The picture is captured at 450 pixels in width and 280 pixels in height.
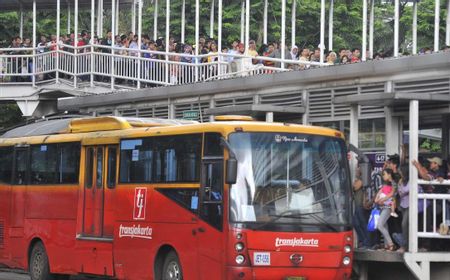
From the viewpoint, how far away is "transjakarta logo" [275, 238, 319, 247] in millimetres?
13508

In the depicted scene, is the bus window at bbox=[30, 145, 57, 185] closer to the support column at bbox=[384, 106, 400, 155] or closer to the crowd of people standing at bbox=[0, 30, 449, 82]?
the crowd of people standing at bbox=[0, 30, 449, 82]

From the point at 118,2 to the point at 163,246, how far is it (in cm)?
1735

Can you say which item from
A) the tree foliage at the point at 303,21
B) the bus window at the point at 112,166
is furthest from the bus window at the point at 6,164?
the tree foliage at the point at 303,21

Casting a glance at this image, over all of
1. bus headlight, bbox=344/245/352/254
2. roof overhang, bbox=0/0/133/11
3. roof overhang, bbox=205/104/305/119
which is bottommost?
bus headlight, bbox=344/245/352/254

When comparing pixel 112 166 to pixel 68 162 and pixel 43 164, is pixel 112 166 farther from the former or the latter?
pixel 43 164

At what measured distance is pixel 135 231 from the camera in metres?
15.6

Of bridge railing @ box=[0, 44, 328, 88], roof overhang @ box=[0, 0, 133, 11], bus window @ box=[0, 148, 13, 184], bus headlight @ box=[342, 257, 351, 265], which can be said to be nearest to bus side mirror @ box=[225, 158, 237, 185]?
bus headlight @ box=[342, 257, 351, 265]

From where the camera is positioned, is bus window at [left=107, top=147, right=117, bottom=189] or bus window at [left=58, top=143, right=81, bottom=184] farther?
bus window at [left=58, top=143, right=81, bottom=184]

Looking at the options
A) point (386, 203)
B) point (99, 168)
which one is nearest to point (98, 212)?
point (99, 168)

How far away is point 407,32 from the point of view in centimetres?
4503

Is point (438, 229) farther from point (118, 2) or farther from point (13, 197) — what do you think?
point (118, 2)

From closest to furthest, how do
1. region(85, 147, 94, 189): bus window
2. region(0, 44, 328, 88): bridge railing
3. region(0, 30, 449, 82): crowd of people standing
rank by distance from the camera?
region(85, 147, 94, 189): bus window
region(0, 30, 449, 82): crowd of people standing
region(0, 44, 328, 88): bridge railing

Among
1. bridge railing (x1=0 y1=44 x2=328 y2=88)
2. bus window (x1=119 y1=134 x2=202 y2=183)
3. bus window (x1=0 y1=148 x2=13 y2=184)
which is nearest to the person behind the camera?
bus window (x1=119 y1=134 x2=202 y2=183)

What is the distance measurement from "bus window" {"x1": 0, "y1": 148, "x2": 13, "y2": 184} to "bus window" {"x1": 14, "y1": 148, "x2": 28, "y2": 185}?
0.26m
